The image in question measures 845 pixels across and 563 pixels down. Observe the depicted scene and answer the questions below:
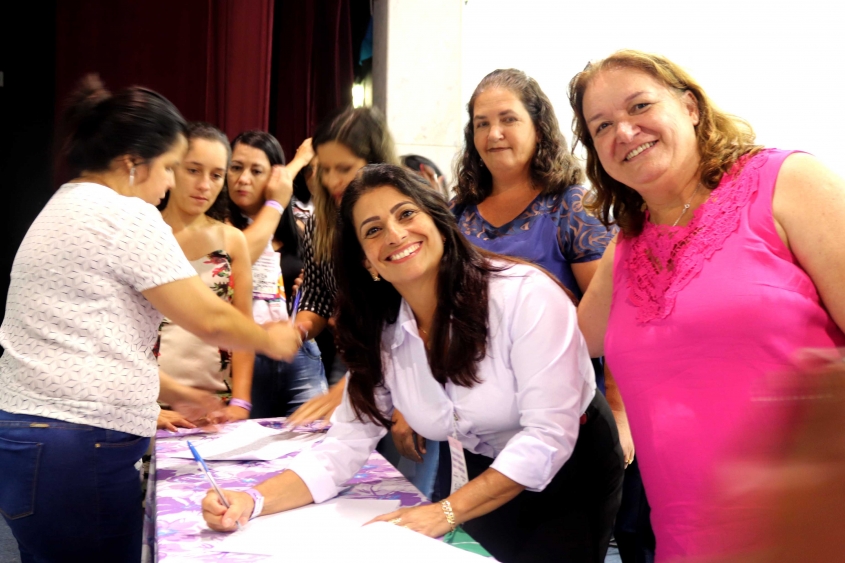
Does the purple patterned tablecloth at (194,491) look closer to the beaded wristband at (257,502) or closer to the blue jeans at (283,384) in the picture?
the beaded wristband at (257,502)

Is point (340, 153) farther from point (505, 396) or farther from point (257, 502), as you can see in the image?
point (257, 502)

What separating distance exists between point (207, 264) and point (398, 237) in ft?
2.97

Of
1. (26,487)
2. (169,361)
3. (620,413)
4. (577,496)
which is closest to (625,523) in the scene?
(620,413)

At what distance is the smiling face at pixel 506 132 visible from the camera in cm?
204

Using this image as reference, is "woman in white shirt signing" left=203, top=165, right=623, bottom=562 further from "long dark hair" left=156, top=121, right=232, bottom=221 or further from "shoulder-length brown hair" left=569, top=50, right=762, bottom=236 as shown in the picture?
"long dark hair" left=156, top=121, right=232, bottom=221

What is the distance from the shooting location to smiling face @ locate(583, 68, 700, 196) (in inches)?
53.6

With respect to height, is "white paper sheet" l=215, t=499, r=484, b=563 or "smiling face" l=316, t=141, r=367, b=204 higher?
"smiling face" l=316, t=141, r=367, b=204

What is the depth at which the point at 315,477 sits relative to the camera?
4.63ft

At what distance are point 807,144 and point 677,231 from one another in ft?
8.94

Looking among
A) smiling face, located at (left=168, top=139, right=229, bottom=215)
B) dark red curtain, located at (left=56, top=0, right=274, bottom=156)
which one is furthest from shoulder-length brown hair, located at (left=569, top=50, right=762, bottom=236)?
dark red curtain, located at (left=56, top=0, right=274, bottom=156)

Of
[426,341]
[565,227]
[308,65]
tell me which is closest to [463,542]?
[426,341]

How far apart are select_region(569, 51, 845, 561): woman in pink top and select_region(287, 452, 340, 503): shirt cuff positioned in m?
0.57

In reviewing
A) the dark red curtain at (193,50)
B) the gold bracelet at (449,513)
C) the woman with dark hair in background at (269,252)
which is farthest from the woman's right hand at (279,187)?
the gold bracelet at (449,513)

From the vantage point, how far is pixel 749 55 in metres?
3.66
